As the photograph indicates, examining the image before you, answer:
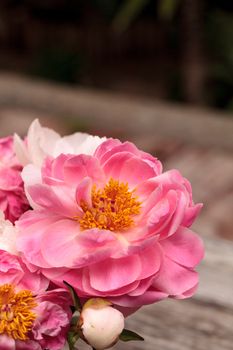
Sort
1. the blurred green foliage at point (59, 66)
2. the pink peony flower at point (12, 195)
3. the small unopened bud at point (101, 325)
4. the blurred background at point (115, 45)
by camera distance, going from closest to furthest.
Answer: the small unopened bud at point (101, 325), the pink peony flower at point (12, 195), the blurred background at point (115, 45), the blurred green foliage at point (59, 66)

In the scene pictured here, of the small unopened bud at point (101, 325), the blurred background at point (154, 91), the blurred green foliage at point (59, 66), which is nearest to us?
the small unopened bud at point (101, 325)

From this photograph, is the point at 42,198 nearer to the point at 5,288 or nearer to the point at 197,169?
the point at 5,288

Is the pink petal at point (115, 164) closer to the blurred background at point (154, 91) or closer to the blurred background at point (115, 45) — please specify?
the blurred background at point (154, 91)

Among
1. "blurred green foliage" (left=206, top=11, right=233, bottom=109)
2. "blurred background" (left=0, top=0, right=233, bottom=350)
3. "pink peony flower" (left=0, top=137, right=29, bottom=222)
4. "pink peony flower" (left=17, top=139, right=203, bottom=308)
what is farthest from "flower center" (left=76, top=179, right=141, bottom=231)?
"blurred green foliage" (left=206, top=11, right=233, bottom=109)

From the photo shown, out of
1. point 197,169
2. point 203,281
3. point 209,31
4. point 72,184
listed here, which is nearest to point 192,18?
point 209,31

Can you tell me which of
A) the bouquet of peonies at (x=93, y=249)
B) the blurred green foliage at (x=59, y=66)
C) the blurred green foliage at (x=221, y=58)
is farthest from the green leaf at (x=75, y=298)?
the blurred green foliage at (x=59, y=66)

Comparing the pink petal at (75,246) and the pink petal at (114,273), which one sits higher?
the pink petal at (75,246)

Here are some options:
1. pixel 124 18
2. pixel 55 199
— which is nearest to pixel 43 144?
pixel 55 199

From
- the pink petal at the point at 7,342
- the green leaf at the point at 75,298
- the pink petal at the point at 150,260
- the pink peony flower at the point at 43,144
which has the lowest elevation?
the pink petal at the point at 7,342

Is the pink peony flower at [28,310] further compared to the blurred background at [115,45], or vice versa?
the blurred background at [115,45]
